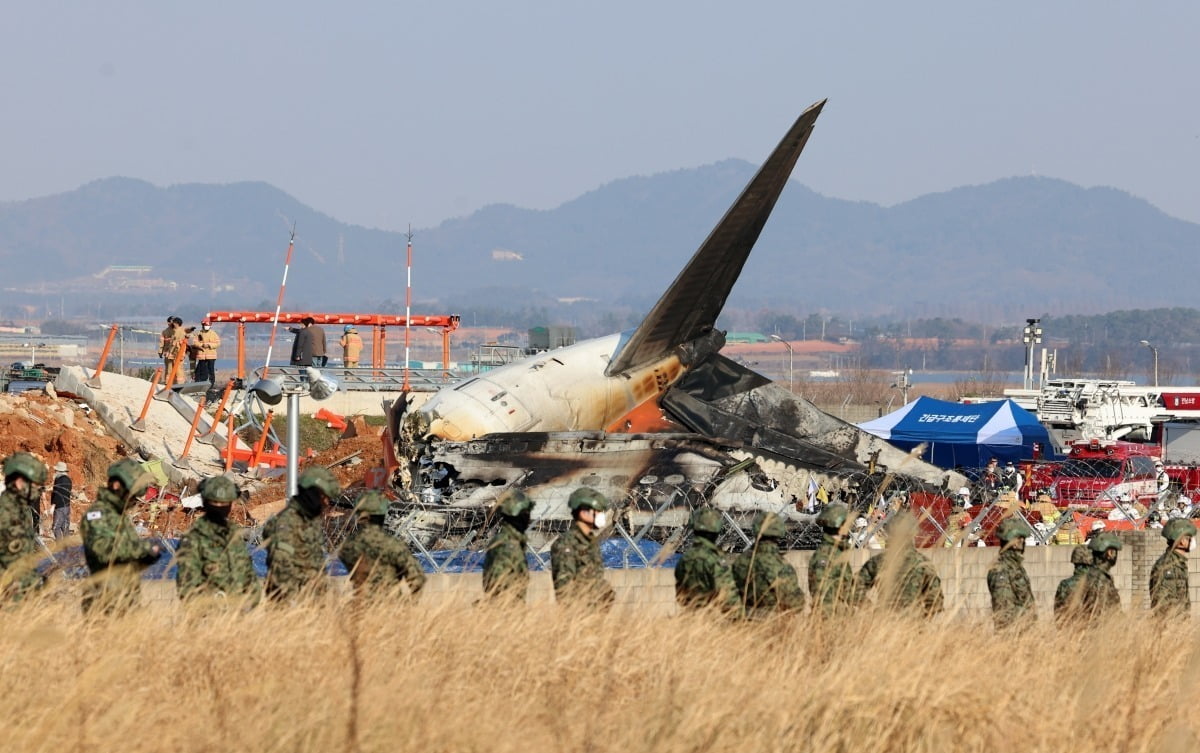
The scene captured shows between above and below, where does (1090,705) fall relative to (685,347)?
below

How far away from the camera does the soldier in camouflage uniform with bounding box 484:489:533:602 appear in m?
12.8

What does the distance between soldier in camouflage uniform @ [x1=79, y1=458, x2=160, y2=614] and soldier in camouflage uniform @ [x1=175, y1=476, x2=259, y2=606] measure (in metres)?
0.27

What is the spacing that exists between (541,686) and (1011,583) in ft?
19.9

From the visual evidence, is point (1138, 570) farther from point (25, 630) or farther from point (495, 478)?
point (25, 630)

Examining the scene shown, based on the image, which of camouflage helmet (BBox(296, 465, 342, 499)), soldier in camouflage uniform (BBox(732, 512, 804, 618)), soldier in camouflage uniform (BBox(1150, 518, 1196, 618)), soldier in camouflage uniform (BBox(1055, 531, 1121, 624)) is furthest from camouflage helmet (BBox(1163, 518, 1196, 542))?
camouflage helmet (BBox(296, 465, 342, 499))

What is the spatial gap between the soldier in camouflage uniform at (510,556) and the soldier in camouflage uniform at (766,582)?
1.74 meters

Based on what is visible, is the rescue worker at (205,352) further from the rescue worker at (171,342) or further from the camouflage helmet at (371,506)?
the camouflage helmet at (371,506)

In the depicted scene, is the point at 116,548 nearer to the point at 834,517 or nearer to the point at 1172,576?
the point at 834,517

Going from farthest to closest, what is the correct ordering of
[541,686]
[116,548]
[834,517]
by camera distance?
1. [834,517]
2. [116,548]
3. [541,686]

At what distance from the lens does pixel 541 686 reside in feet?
32.2

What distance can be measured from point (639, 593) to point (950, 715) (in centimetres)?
542

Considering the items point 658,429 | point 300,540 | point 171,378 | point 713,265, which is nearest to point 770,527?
point 300,540

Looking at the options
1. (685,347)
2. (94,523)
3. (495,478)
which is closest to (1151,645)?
(94,523)

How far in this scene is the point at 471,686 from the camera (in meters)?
9.62
